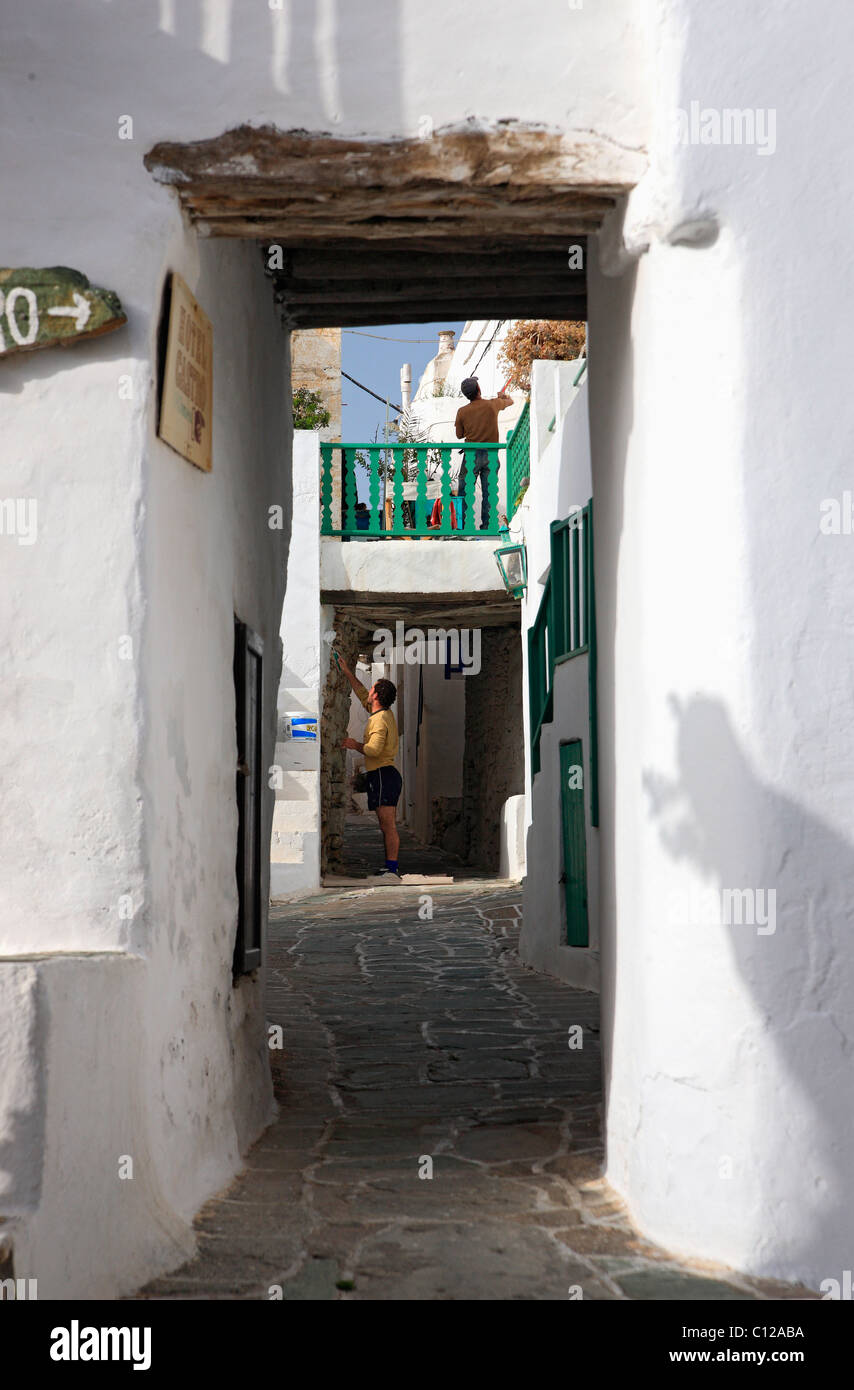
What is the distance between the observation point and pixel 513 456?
44.1ft

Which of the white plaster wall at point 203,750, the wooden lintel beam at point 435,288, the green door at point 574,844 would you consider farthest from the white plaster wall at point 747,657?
the green door at point 574,844

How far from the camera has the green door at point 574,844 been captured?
320 inches

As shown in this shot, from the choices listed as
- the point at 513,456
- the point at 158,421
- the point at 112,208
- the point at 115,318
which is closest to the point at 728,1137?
the point at 158,421

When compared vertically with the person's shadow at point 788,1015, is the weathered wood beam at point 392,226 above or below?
above

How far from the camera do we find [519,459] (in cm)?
1293

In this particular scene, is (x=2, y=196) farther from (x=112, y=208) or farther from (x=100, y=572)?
(x=100, y=572)

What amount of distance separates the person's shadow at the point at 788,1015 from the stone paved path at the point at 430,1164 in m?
0.20

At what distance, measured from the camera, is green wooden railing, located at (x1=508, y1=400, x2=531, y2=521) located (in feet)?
40.1

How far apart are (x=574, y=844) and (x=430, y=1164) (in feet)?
13.5
